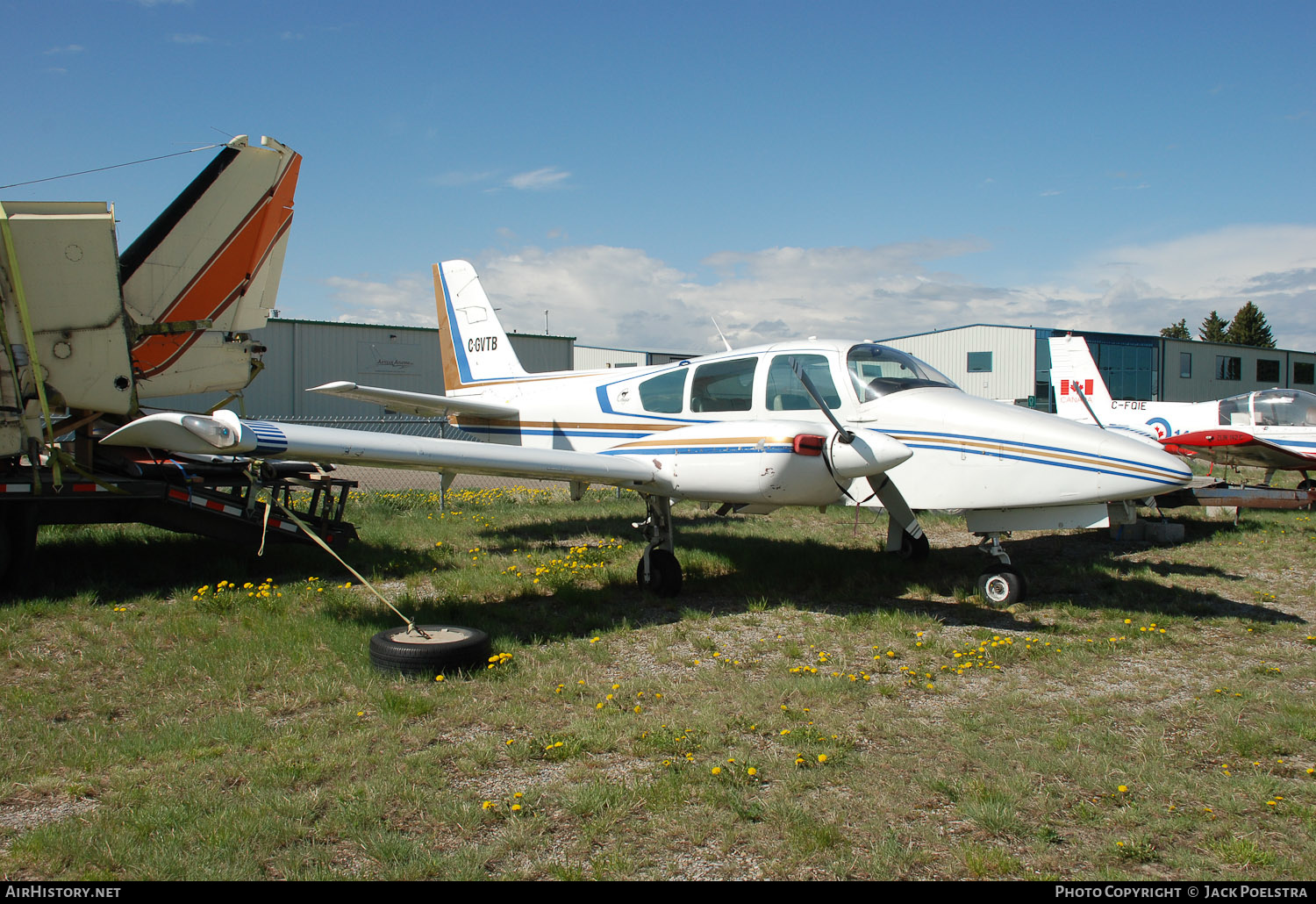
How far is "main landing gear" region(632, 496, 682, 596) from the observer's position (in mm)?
8016

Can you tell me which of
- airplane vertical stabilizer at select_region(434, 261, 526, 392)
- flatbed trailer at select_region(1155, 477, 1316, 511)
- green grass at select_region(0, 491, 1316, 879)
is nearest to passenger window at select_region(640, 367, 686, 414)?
green grass at select_region(0, 491, 1316, 879)

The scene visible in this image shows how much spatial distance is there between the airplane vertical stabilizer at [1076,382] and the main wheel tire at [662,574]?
594 inches

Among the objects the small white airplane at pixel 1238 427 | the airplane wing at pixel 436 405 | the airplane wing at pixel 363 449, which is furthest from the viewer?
the small white airplane at pixel 1238 427

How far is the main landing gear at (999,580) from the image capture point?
298 inches

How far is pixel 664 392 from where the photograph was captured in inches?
344

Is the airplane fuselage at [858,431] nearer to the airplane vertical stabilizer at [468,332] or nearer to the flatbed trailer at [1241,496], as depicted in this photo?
the airplane vertical stabilizer at [468,332]

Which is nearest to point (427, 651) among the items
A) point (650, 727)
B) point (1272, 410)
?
point (650, 727)

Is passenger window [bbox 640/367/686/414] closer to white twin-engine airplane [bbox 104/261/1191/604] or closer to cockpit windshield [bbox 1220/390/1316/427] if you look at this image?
white twin-engine airplane [bbox 104/261/1191/604]

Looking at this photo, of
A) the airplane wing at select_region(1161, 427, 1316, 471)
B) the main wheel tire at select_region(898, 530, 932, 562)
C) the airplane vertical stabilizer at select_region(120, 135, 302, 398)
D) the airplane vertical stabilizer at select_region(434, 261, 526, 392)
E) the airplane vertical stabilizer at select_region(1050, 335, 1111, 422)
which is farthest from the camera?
the airplane vertical stabilizer at select_region(1050, 335, 1111, 422)

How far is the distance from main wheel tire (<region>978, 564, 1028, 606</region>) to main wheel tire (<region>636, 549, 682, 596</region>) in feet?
10.1

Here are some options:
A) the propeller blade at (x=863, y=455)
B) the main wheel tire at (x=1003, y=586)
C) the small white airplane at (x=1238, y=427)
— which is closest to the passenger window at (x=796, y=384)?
the propeller blade at (x=863, y=455)

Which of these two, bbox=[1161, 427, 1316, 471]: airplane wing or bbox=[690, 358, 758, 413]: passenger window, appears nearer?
bbox=[690, 358, 758, 413]: passenger window

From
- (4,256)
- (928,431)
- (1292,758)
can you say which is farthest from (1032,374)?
(4,256)
